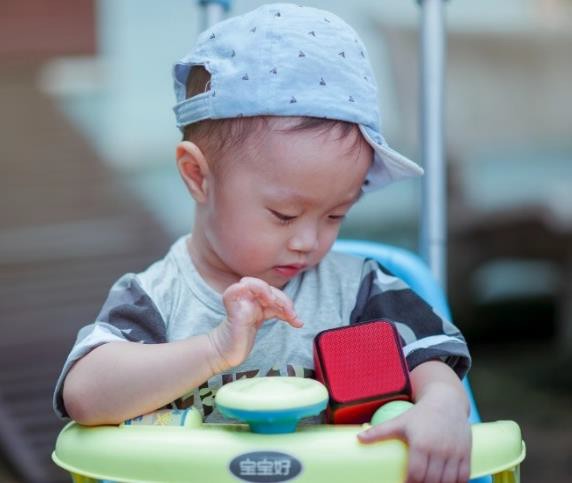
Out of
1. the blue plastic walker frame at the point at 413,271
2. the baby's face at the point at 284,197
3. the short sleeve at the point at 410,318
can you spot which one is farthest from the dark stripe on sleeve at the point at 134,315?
the blue plastic walker frame at the point at 413,271

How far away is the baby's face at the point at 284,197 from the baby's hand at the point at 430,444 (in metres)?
0.23

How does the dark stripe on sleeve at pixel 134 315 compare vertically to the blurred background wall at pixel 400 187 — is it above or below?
above

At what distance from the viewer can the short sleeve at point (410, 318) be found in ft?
3.77

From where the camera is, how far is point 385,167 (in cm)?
118

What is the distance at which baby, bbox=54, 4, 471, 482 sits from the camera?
3.34 feet

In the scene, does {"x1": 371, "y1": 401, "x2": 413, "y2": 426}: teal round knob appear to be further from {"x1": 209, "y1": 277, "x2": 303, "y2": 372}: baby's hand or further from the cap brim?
the cap brim

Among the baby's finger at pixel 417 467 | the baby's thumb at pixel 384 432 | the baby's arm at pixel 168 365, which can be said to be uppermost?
the baby's arm at pixel 168 365

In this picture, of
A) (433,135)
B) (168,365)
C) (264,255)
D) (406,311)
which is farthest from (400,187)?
(168,365)

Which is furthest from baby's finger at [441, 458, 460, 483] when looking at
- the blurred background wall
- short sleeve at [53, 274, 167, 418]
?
the blurred background wall

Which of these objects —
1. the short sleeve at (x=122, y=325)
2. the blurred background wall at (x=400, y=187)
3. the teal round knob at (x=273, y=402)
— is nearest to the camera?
the teal round knob at (x=273, y=402)

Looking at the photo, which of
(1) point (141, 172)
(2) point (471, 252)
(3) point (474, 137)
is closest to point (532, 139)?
(3) point (474, 137)

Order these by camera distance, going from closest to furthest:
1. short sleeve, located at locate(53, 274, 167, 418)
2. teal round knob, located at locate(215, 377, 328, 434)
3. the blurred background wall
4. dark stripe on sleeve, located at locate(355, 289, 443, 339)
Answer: teal round knob, located at locate(215, 377, 328, 434), short sleeve, located at locate(53, 274, 167, 418), dark stripe on sleeve, located at locate(355, 289, 443, 339), the blurred background wall

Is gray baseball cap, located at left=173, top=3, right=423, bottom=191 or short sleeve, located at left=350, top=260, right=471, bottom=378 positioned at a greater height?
gray baseball cap, located at left=173, top=3, right=423, bottom=191

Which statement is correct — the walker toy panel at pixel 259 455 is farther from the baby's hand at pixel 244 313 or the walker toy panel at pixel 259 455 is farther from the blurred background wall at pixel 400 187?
the blurred background wall at pixel 400 187
